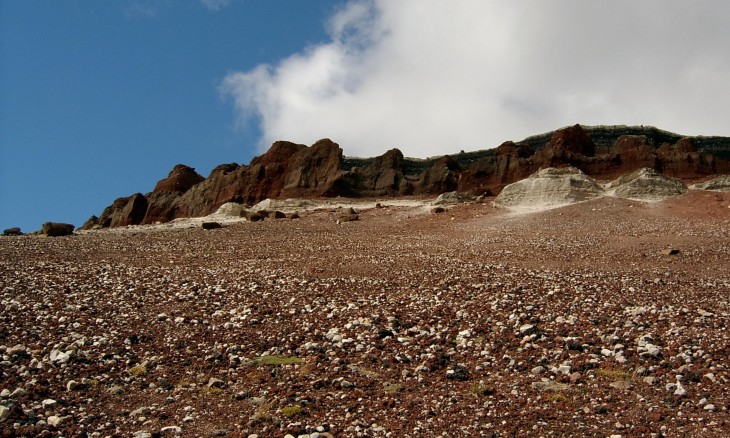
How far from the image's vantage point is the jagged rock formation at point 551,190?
4125 centimetres

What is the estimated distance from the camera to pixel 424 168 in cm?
6059

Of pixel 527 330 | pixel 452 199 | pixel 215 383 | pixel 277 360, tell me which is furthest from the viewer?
pixel 452 199

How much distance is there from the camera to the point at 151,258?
78.0ft

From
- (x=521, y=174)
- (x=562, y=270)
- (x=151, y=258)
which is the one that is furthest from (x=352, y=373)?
(x=521, y=174)

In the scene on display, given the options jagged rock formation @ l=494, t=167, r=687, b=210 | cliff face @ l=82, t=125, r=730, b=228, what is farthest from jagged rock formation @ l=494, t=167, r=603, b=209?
cliff face @ l=82, t=125, r=730, b=228

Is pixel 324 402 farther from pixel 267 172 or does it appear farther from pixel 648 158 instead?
pixel 267 172

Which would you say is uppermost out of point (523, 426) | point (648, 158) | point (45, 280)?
point (648, 158)

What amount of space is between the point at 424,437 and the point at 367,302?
7056 mm

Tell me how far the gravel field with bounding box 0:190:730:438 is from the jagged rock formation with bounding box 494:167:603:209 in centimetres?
1808

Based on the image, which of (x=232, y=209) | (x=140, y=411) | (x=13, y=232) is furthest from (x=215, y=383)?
(x=232, y=209)

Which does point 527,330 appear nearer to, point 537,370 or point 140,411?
point 537,370

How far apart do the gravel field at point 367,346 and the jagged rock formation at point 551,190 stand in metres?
18.1

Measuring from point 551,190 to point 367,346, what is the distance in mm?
32852

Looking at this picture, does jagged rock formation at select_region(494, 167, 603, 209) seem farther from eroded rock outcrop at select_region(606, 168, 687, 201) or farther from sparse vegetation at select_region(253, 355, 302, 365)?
sparse vegetation at select_region(253, 355, 302, 365)
